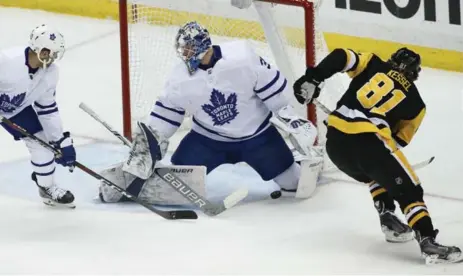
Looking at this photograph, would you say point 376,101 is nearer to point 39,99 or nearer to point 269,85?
point 269,85

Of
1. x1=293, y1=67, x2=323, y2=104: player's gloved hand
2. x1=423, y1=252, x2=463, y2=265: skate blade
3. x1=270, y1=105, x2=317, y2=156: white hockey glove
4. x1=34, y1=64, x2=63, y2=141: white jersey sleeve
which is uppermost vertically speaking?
x1=293, y1=67, x2=323, y2=104: player's gloved hand

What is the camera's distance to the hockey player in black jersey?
310cm

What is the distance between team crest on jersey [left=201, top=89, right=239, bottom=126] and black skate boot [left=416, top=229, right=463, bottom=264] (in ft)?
3.09

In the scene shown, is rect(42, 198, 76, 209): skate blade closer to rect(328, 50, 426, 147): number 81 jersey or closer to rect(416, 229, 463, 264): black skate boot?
rect(328, 50, 426, 147): number 81 jersey

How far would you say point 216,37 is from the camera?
15.9ft

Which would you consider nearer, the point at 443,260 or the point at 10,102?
the point at 443,260

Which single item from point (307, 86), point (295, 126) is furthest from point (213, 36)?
point (307, 86)

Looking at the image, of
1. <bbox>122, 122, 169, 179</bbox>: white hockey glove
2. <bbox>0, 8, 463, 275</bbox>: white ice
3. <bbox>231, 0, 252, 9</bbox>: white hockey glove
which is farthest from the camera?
<bbox>231, 0, 252, 9</bbox>: white hockey glove

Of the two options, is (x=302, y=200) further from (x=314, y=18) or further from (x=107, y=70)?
(x=107, y=70)

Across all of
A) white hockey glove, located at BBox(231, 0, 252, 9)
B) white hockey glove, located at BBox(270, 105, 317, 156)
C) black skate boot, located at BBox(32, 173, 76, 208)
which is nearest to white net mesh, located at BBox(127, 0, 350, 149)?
white hockey glove, located at BBox(231, 0, 252, 9)

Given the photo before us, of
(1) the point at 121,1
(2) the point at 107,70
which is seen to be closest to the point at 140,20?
(1) the point at 121,1

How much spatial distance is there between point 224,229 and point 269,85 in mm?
555

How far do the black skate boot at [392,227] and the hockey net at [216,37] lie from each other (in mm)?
813

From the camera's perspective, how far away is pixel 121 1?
4445 mm
